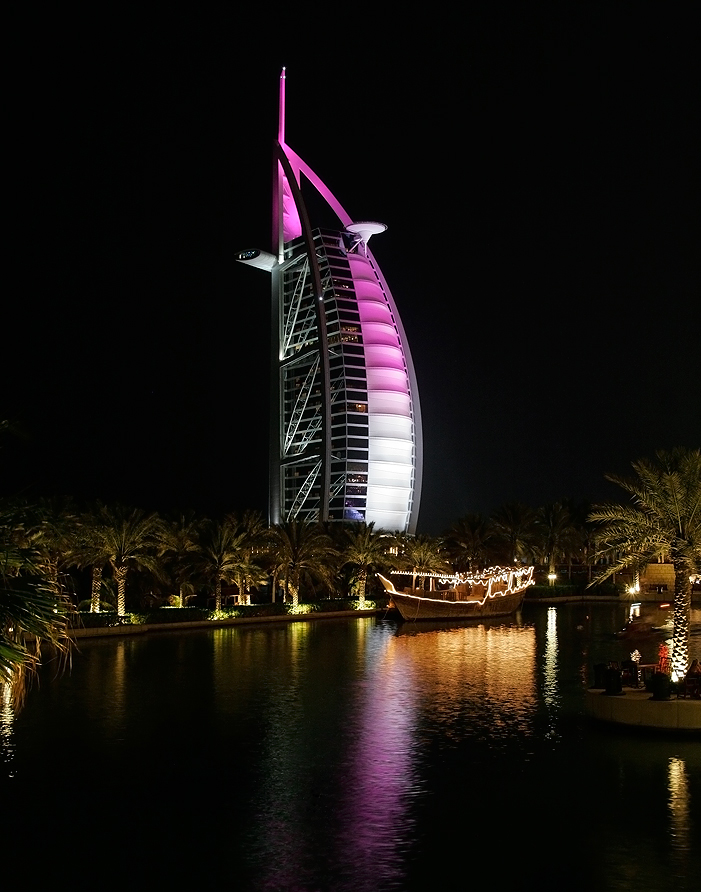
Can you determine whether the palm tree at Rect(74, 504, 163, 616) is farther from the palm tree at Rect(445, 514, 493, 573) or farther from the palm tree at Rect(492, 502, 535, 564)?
the palm tree at Rect(492, 502, 535, 564)

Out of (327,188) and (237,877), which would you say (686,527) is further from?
(327,188)

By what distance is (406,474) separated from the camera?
11338 cm

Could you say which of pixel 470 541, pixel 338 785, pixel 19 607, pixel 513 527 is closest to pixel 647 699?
pixel 338 785

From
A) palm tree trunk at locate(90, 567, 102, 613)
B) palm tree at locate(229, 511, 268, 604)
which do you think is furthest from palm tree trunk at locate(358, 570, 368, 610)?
palm tree trunk at locate(90, 567, 102, 613)

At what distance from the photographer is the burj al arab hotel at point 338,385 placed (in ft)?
363

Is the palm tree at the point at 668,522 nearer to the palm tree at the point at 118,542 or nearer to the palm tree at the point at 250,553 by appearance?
the palm tree at the point at 118,542

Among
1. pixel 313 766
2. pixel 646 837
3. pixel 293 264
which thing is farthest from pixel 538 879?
pixel 293 264

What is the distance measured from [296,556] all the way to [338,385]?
5077 centimetres

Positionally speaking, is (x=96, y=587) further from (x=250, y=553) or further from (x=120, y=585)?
(x=250, y=553)

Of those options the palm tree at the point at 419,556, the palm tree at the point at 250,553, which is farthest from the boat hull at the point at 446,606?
the palm tree at the point at 250,553

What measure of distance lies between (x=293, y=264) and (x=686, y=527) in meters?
95.2

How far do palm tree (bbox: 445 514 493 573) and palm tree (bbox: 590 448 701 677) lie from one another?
5735 centimetres

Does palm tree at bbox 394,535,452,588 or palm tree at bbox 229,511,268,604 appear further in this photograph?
palm tree at bbox 394,535,452,588

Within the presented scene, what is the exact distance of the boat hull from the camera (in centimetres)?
6419
